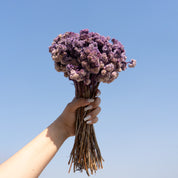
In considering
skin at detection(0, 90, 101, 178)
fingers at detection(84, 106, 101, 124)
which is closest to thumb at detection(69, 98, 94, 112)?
skin at detection(0, 90, 101, 178)

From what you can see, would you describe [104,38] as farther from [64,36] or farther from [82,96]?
[82,96]

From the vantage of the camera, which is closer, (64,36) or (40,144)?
(40,144)

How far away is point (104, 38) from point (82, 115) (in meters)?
0.70

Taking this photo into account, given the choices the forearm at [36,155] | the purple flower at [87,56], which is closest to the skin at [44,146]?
the forearm at [36,155]

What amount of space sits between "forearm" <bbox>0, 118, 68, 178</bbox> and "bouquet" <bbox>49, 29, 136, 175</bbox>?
Result: 0.62 feet

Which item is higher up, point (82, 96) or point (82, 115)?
point (82, 96)

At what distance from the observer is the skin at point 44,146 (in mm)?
1888

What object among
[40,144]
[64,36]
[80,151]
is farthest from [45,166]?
[64,36]

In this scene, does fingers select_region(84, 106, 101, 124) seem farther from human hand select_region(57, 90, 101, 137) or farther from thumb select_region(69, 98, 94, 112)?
thumb select_region(69, 98, 94, 112)

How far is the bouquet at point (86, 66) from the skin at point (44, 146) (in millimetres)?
76

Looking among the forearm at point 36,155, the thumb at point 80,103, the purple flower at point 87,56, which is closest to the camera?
the forearm at point 36,155

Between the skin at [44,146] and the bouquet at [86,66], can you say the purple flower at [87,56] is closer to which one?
the bouquet at [86,66]

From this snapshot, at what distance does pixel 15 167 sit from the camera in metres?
1.88

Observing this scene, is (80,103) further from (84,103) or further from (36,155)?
(36,155)
